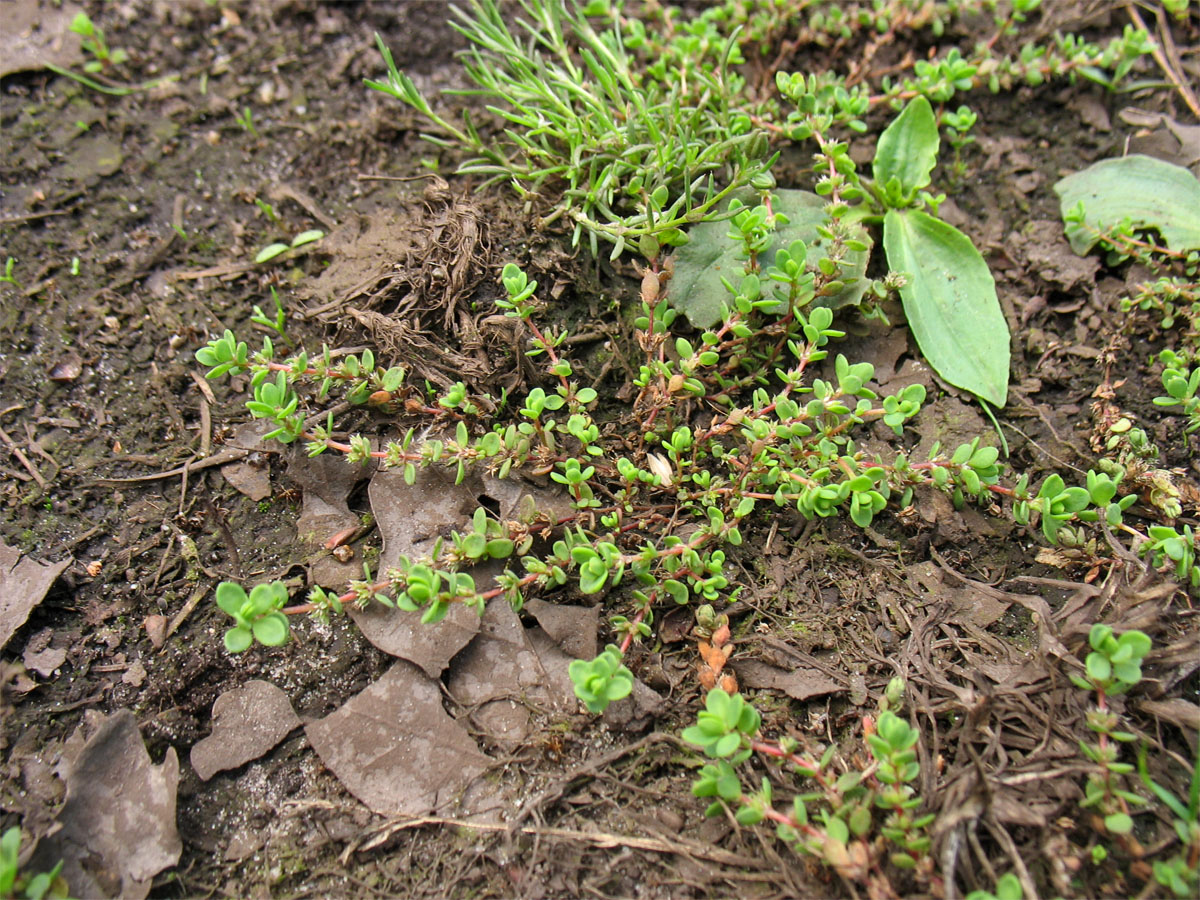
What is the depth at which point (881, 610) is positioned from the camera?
2.48 metres

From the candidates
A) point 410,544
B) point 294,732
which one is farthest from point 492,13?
point 294,732

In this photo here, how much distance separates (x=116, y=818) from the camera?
7.14 feet

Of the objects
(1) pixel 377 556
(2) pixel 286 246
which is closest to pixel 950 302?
(1) pixel 377 556

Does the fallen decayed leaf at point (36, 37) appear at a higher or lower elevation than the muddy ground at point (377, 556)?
higher

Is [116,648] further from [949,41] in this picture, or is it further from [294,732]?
[949,41]

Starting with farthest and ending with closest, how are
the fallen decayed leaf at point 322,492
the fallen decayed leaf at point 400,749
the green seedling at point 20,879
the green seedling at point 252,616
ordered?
the fallen decayed leaf at point 322,492
the fallen decayed leaf at point 400,749
the green seedling at point 252,616
the green seedling at point 20,879

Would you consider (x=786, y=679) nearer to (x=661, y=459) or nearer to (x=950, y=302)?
(x=661, y=459)

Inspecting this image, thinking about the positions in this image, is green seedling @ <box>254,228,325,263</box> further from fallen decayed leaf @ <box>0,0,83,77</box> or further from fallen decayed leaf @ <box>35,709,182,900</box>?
fallen decayed leaf @ <box>35,709,182,900</box>

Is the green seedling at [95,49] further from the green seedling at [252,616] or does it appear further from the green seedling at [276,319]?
the green seedling at [252,616]

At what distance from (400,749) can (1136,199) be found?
133 inches

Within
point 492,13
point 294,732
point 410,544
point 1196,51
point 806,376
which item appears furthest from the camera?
point 1196,51

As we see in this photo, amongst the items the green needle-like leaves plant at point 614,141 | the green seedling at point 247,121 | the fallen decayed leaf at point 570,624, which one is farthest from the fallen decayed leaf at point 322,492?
the green seedling at point 247,121

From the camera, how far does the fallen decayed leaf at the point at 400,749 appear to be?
2229mm

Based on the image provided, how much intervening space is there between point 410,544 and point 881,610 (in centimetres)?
152
